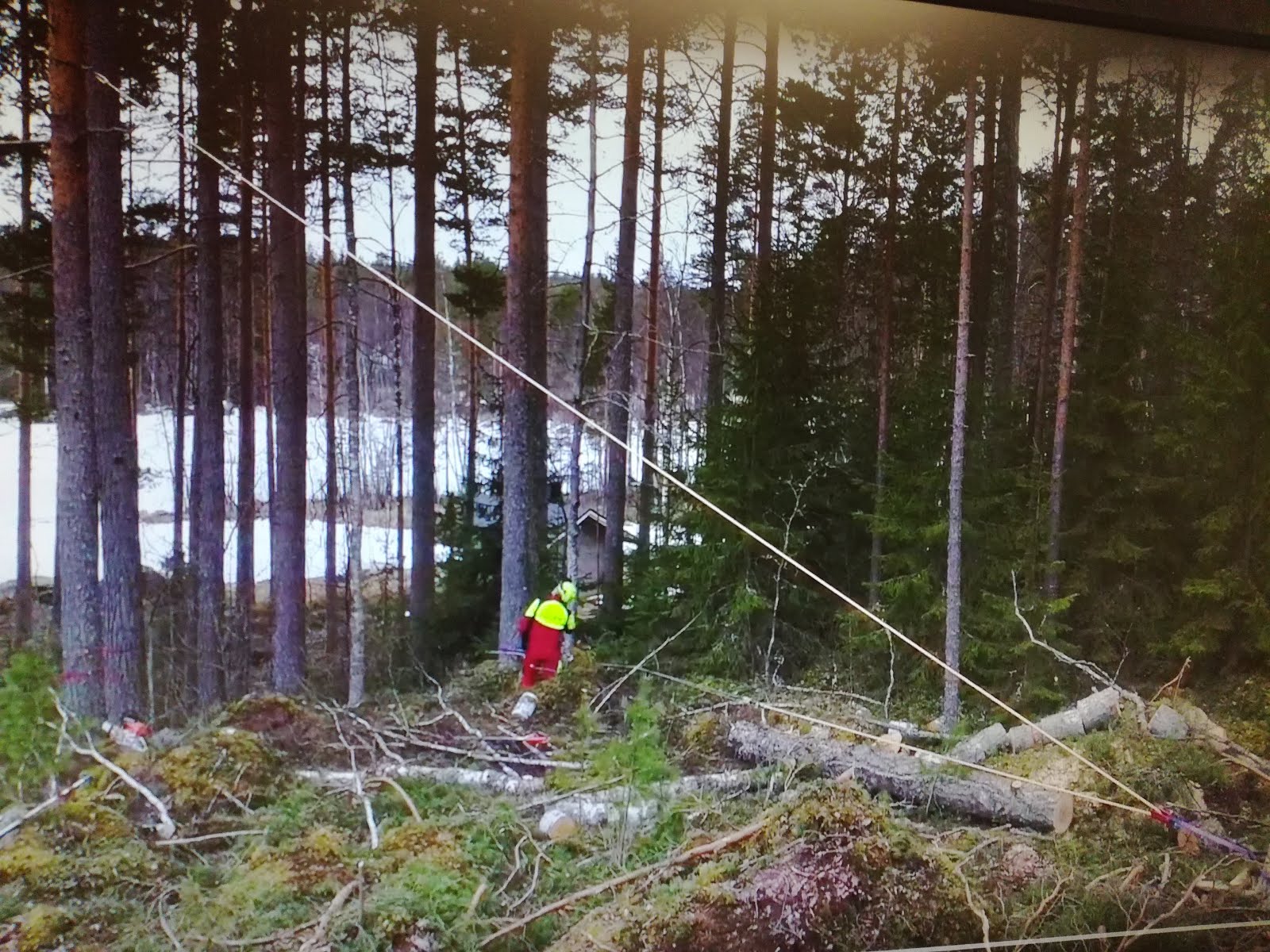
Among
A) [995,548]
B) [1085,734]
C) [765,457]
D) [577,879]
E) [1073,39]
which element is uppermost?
[1073,39]

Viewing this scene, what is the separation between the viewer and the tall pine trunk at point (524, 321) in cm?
203

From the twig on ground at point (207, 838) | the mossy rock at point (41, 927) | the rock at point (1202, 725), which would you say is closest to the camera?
the mossy rock at point (41, 927)

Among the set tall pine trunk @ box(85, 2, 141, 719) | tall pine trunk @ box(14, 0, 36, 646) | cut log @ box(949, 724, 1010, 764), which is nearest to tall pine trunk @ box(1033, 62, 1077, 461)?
cut log @ box(949, 724, 1010, 764)

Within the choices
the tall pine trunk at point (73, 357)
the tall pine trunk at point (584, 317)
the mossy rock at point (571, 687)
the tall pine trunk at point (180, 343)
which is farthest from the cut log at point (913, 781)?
the tall pine trunk at point (73, 357)

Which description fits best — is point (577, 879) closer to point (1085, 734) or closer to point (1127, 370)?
point (1085, 734)

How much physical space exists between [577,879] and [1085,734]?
145cm

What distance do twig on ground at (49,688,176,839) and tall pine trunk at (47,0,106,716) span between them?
3cm

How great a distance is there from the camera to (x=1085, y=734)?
7.79ft

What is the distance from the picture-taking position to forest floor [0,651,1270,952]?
174 cm

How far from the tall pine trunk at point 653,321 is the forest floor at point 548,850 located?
15.3 inches

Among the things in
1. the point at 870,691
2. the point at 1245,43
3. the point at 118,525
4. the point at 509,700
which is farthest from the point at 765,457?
the point at 1245,43

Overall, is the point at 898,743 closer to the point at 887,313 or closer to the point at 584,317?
the point at 887,313

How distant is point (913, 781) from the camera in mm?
2223

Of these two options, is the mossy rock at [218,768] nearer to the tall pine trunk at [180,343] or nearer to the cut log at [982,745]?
the tall pine trunk at [180,343]
